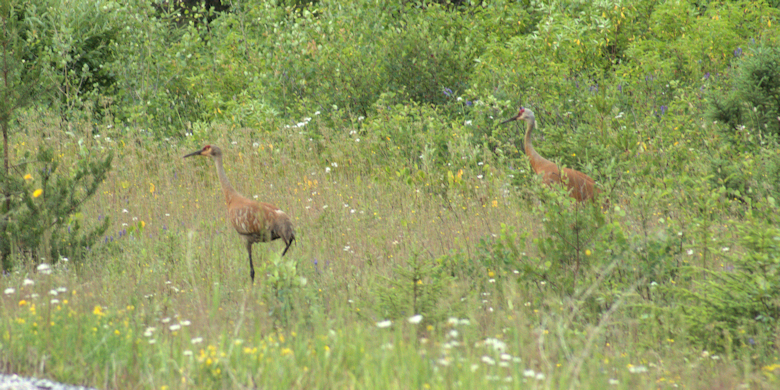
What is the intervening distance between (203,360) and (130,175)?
632 centimetres

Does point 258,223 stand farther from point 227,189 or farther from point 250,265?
point 227,189

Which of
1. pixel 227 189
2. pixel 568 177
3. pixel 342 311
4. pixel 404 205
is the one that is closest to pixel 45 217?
pixel 227 189

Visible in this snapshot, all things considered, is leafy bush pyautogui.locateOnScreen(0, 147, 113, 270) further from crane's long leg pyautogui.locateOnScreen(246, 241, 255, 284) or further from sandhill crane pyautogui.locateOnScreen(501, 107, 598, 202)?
sandhill crane pyautogui.locateOnScreen(501, 107, 598, 202)

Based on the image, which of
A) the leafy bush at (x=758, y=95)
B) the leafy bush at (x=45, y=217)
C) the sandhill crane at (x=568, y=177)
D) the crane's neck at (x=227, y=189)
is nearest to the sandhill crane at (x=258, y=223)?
the crane's neck at (x=227, y=189)

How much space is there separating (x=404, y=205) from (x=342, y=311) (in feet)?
9.71

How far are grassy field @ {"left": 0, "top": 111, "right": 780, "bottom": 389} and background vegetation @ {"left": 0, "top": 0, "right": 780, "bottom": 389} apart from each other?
25 millimetres

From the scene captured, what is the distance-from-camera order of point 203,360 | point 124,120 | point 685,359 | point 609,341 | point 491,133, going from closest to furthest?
point 203,360
point 685,359
point 609,341
point 491,133
point 124,120

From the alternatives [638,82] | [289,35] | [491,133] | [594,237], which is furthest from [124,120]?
[594,237]

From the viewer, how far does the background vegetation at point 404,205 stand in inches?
147

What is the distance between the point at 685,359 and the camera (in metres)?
3.84

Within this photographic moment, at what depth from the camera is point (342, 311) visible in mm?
4633

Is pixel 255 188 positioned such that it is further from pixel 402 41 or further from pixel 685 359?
pixel 685 359

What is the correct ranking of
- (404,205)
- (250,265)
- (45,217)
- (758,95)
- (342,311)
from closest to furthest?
(342,311)
(45,217)
(250,265)
(758,95)
(404,205)

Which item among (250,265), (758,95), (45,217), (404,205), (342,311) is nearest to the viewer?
(342,311)
